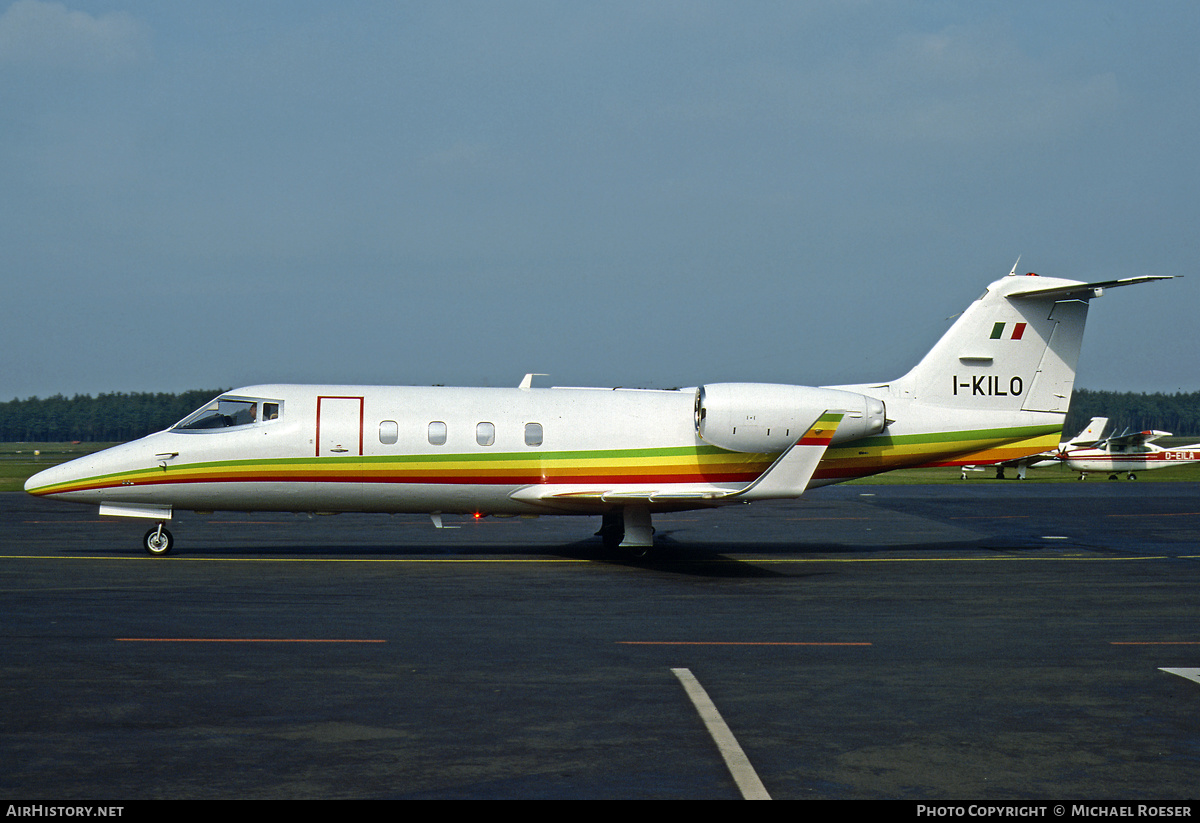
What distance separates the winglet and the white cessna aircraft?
23 centimetres

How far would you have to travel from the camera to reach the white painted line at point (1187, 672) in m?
10.6

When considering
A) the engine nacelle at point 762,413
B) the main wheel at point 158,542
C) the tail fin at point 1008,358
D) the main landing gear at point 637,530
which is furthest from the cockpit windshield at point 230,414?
the tail fin at point 1008,358

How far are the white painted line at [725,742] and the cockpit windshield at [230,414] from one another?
12993 millimetres

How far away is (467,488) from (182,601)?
23.0ft

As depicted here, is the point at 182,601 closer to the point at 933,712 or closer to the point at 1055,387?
the point at 933,712

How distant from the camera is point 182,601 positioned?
1506 cm

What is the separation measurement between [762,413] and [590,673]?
11385 millimetres

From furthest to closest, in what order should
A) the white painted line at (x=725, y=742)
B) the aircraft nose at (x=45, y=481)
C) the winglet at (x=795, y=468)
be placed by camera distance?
the aircraft nose at (x=45, y=481) < the winglet at (x=795, y=468) < the white painted line at (x=725, y=742)

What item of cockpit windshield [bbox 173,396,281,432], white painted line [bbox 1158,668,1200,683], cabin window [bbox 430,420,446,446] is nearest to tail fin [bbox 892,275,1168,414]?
cabin window [bbox 430,420,446,446]

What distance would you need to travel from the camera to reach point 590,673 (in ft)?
34.9

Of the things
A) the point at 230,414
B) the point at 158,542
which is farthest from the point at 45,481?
the point at 230,414

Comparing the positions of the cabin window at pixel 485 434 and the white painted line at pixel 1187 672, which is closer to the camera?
the white painted line at pixel 1187 672

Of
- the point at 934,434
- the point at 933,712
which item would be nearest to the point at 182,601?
the point at 933,712

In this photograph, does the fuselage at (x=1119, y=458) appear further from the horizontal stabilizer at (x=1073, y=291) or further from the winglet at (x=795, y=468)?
the winglet at (x=795, y=468)
